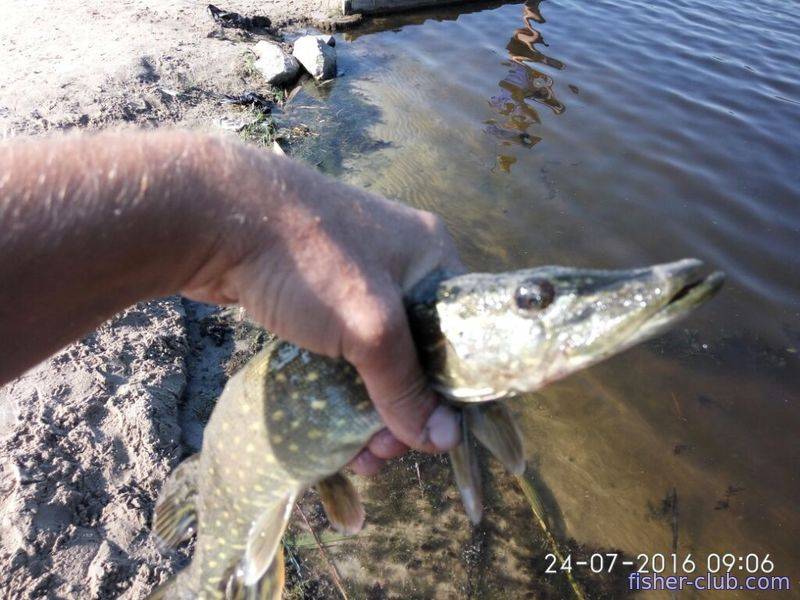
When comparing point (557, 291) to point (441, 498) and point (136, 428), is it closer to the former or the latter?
point (441, 498)

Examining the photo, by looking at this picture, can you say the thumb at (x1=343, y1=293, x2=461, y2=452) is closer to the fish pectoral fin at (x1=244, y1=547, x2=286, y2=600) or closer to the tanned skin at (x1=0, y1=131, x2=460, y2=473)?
the tanned skin at (x1=0, y1=131, x2=460, y2=473)

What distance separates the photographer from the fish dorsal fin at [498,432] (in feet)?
7.11

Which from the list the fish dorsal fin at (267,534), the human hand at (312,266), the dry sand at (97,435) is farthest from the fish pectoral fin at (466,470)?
the dry sand at (97,435)

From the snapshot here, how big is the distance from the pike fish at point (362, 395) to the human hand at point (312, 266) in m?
0.19

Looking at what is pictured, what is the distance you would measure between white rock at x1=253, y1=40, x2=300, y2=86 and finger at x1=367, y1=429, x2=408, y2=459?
7758mm

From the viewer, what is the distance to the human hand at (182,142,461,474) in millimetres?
1756

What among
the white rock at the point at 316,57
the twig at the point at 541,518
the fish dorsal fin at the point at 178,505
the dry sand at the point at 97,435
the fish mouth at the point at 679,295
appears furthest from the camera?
the white rock at the point at 316,57

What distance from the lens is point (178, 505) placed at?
8.54 ft

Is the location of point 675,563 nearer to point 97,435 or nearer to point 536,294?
point 536,294

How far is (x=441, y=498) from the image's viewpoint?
3.89 m

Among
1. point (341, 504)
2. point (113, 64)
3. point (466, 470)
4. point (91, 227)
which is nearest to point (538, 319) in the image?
point (466, 470)

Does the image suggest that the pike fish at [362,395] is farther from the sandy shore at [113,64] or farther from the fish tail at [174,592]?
the sandy shore at [113,64]

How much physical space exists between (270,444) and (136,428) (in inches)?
68.0

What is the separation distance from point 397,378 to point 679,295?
91 centimetres
